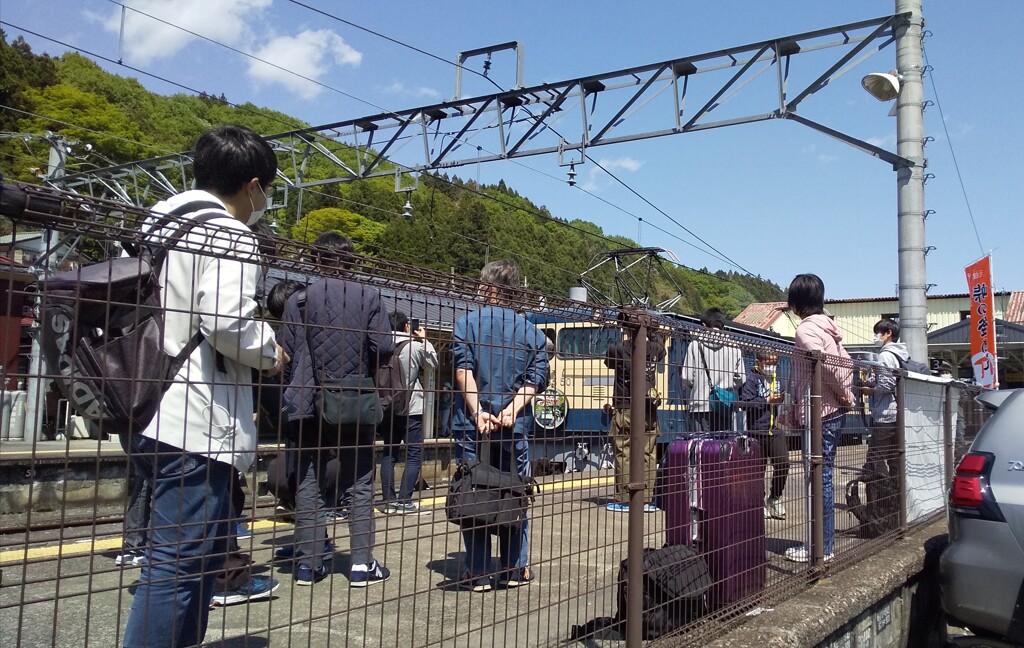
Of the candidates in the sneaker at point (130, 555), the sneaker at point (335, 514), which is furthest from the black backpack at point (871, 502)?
the sneaker at point (130, 555)

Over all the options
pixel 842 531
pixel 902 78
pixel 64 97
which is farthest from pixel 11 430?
pixel 64 97

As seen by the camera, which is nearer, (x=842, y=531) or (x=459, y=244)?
(x=842, y=531)

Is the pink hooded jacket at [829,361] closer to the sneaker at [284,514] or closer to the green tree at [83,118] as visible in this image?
the sneaker at [284,514]

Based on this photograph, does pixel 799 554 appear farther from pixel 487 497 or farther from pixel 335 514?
pixel 335 514

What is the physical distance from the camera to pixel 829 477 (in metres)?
4.95

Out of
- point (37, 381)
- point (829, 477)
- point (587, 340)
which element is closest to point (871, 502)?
point (829, 477)

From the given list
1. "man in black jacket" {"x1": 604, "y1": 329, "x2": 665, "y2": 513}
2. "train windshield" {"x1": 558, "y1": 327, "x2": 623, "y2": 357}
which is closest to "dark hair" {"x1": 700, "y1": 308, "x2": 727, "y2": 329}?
"man in black jacket" {"x1": 604, "y1": 329, "x2": 665, "y2": 513}

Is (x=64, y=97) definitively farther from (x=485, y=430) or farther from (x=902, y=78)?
(x=485, y=430)

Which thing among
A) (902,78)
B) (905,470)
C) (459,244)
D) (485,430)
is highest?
(459,244)

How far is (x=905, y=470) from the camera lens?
600cm

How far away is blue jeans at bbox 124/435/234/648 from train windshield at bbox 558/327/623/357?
1.47m

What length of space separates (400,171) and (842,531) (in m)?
12.0

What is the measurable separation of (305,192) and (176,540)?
47.5m

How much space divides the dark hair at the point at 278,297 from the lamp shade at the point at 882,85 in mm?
8187
